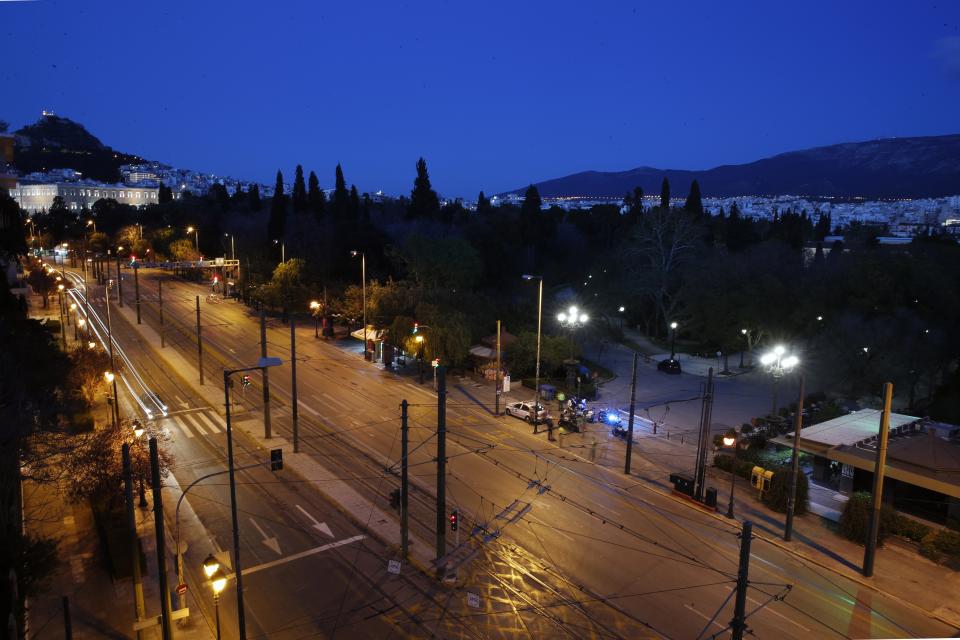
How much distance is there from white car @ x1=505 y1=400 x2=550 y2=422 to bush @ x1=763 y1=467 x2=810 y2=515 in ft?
37.4

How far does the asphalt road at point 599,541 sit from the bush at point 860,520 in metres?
2.76

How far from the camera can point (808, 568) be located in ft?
58.4

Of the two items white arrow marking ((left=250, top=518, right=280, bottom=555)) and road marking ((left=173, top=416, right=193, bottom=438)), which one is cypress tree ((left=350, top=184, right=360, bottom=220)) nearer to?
road marking ((left=173, top=416, right=193, bottom=438))

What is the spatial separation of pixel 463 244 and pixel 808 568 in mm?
42832

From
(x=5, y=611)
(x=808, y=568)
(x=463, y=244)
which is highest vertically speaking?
(x=463, y=244)

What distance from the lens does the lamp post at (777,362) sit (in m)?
24.7

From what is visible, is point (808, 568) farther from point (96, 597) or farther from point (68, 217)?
point (68, 217)

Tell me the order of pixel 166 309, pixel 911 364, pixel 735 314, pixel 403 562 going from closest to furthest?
pixel 403 562 → pixel 911 364 → pixel 735 314 → pixel 166 309

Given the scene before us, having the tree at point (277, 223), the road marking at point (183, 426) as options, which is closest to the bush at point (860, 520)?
the road marking at point (183, 426)

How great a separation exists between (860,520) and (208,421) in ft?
90.5

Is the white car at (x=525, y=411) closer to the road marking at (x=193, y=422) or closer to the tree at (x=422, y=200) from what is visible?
the road marking at (x=193, y=422)

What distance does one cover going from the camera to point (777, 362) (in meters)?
33.4

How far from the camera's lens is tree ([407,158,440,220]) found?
8315cm

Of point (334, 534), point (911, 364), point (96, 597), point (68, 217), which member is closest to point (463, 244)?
point (911, 364)
